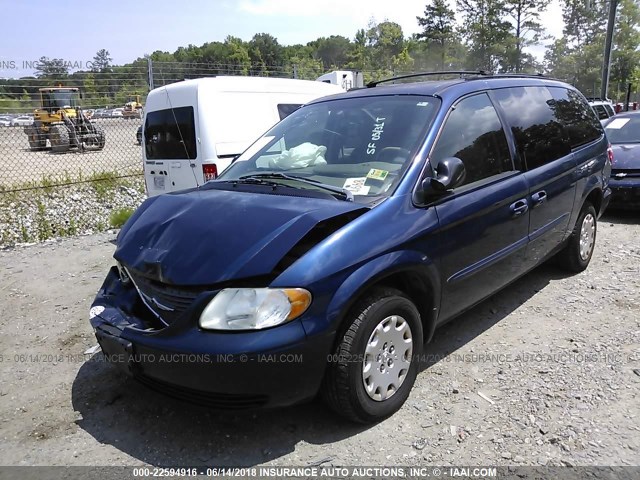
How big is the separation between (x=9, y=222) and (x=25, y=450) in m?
6.33

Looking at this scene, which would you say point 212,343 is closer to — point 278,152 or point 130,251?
point 130,251

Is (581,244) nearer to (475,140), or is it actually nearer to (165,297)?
(475,140)

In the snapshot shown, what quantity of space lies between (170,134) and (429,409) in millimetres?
5129

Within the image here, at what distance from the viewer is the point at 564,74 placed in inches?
1706

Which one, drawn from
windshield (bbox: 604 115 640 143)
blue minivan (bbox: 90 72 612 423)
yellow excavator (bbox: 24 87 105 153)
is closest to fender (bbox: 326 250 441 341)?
blue minivan (bbox: 90 72 612 423)

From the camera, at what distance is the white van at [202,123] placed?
20.2ft

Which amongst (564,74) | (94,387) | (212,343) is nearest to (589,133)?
(212,343)

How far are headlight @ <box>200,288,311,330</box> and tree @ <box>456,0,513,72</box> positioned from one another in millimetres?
45018

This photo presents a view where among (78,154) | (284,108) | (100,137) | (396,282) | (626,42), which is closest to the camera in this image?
(396,282)

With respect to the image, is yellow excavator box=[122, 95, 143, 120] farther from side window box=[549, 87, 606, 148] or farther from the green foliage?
side window box=[549, 87, 606, 148]

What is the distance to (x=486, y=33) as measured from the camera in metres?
43.3

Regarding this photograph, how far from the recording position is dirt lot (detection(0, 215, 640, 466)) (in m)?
2.61

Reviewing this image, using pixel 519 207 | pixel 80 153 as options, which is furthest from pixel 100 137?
pixel 519 207

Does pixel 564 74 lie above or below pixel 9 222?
above
